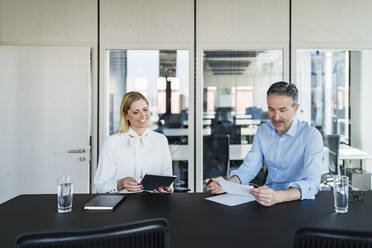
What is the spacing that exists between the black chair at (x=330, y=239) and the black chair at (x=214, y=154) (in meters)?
3.41

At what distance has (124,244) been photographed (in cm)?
93

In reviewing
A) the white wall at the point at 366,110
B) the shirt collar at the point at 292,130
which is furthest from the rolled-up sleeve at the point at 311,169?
the white wall at the point at 366,110

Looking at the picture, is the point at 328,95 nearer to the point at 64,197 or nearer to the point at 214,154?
the point at 214,154

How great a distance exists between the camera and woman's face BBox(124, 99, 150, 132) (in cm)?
271

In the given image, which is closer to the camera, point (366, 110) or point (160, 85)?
point (160, 85)

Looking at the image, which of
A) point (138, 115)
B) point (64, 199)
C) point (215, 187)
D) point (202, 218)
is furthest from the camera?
point (138, 115)

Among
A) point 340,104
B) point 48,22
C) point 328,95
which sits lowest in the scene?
point 340,104

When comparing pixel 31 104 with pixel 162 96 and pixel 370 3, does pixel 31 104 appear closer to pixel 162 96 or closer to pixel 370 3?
pixel 162 96

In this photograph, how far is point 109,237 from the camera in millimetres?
911

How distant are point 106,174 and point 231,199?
3.30 ft

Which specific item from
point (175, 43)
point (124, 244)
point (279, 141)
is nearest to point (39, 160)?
point (175, 43)

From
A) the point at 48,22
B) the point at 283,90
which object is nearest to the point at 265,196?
the point at 283,90

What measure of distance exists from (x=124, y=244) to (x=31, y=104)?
3.54m

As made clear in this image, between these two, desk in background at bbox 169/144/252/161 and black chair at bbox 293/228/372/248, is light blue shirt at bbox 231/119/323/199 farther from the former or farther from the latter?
desk in background at bbox 169/144/252/161
